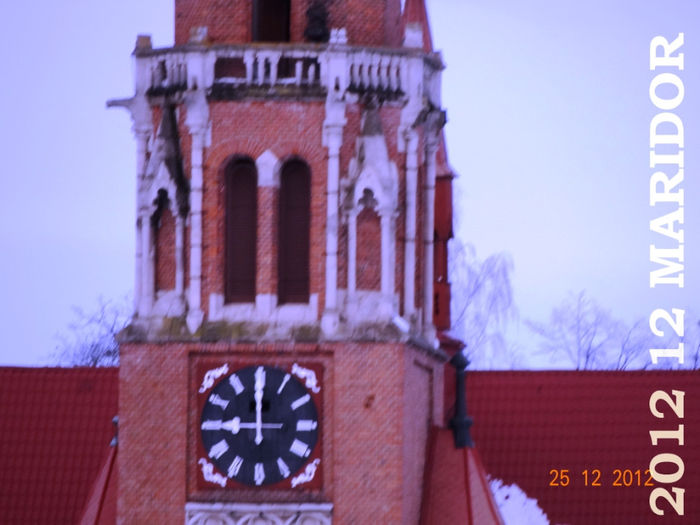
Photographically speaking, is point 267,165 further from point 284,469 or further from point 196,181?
point 284,469

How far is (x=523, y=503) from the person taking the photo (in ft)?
124

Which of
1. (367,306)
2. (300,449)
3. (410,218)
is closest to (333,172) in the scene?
(410,218)

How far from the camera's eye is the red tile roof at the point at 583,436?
125 ft

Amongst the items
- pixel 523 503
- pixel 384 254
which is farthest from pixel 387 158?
pixel 523 503

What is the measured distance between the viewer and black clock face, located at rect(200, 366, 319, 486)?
33562 millimetres

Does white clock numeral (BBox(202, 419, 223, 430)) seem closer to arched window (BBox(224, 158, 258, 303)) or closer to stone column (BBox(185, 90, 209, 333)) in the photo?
stone column (BBox(185, 90, 209, 333))

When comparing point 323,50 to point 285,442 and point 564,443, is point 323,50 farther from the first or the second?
point 564,443

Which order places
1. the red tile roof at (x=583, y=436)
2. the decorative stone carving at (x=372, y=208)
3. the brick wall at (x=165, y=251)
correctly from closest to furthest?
1. the decorative stone carving at (x=372, y=208)
2. the brick wall at (x=165, y=251)
3. the red tile roof at (x=583, y=436)

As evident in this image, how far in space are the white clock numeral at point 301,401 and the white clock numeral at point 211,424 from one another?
1.06 meters

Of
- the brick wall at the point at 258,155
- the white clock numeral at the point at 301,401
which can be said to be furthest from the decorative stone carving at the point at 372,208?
the white clock numeral at the point at 301,401

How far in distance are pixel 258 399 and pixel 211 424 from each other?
0.76m

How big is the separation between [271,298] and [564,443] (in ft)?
23.1

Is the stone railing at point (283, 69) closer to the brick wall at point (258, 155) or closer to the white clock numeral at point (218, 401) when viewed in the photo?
the brick wall at point (258, 155)

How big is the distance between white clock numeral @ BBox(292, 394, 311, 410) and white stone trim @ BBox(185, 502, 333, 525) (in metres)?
1.37
